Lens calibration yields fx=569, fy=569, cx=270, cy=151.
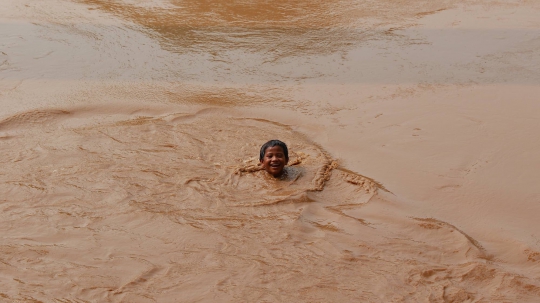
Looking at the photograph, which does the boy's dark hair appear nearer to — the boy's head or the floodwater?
the boy's head

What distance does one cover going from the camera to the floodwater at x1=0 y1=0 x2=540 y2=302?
368cm

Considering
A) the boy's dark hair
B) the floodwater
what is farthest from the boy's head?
the floodwater

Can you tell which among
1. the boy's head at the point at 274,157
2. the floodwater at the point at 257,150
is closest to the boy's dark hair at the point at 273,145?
the boy's head at the point at 274,157

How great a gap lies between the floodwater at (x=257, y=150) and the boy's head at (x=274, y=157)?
101 mm

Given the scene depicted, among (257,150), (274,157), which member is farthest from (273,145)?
(257,150)

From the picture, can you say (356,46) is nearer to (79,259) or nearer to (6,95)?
(6,95)

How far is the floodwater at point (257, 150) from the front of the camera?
3682mm

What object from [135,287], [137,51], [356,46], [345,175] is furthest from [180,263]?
[356,46]

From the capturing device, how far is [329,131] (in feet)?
18.7

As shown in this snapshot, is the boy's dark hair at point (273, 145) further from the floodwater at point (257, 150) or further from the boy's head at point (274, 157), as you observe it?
the floodwater at point (257, 150)

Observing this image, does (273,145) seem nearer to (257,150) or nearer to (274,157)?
(274,157)

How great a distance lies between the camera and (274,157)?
5008 millimetres

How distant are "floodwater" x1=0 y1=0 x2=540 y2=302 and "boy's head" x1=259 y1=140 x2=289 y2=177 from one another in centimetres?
10

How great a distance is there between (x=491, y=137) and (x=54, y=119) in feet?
14.3
